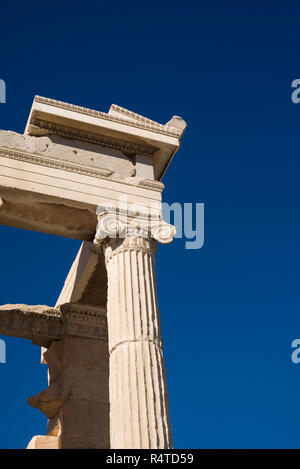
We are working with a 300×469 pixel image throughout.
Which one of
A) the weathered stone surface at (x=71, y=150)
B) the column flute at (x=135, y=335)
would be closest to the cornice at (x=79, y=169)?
the weathered stone surface at (x=71, y=150)

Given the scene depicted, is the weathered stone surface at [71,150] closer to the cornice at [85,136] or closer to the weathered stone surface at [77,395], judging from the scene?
the cornice at [85,136]

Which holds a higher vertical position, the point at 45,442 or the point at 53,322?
the point at 53,322

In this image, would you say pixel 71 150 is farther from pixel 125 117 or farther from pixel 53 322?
pixel 53 322

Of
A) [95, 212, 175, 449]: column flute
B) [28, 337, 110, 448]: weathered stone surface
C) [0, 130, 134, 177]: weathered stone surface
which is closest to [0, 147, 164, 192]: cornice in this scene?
[0, 130, 134, 177]: weathered stone surface

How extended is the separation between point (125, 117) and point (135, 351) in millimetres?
5919

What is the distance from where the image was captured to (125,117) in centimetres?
1465

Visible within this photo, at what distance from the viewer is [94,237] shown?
13.9 meters

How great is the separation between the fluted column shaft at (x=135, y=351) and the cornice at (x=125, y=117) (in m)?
2.95

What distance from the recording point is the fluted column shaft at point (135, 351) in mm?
10672

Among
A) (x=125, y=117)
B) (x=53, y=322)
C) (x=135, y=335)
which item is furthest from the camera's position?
(x=53, y=322)

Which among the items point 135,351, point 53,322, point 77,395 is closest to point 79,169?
point 135,351

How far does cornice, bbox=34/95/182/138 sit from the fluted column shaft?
2.95m

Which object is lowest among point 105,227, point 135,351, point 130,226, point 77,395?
point 135,351
